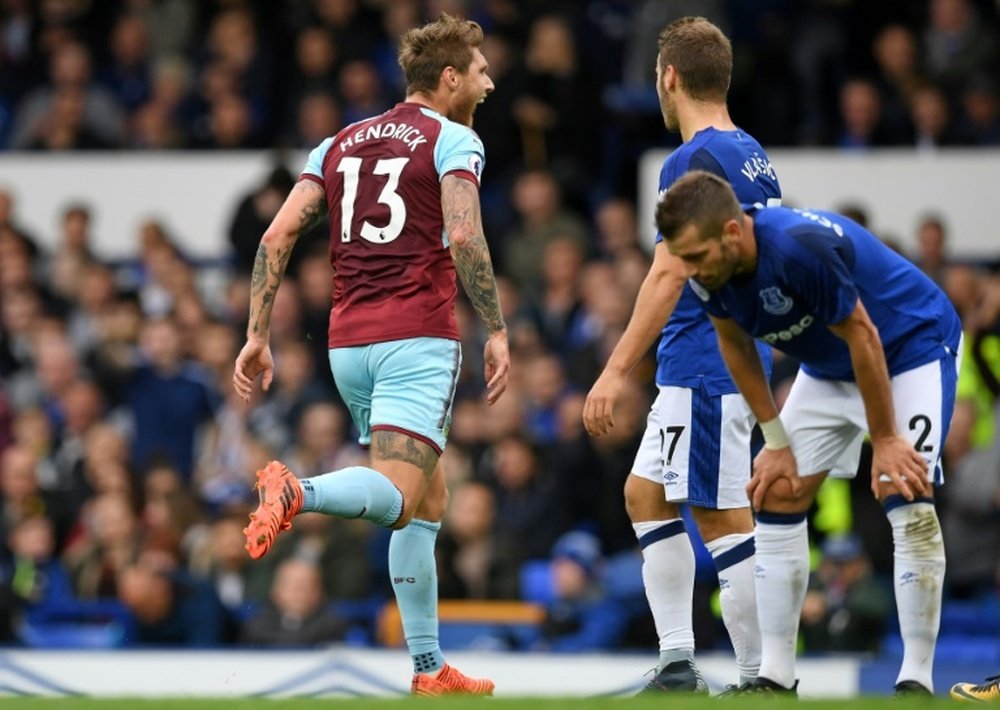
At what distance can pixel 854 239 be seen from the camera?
23.8ft

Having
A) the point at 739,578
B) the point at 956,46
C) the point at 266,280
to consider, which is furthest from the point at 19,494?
the point at 956,46

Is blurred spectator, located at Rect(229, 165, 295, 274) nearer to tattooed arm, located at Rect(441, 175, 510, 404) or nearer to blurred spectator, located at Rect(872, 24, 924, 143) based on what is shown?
blurred spectator, located at Rect(872, 24, 924, 143)

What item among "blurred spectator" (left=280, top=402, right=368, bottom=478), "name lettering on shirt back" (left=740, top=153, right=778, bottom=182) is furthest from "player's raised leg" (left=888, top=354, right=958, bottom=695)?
"blurred spectator" (left=280, top=402, right=368, bottom=478)

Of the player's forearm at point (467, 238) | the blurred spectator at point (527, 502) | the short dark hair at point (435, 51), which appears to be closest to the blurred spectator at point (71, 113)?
the blurred spectator at point (527, 502)

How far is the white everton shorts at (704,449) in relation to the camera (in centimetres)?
785

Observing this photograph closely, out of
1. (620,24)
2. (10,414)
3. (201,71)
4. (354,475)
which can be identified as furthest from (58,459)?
(354,475)

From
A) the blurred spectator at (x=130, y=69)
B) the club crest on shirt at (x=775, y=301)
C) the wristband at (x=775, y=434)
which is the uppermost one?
the blurred spectator at (x=130, y=69)

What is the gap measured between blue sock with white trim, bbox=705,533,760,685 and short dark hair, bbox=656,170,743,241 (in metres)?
1.60

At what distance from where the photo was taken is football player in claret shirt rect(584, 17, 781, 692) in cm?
780

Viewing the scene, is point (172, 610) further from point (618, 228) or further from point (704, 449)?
point (704, 449)

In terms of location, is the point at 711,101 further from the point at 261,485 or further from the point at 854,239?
the point at 261,485

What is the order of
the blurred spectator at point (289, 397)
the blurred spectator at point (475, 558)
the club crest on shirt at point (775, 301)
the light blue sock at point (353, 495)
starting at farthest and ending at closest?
the blurred spectator at point (289, 397) < the blurred spectator at point (475, 558) < the light blue sock at point (353, 495) < the club crest on shirt at point (775, 301)

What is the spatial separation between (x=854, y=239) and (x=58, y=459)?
28.7 feet

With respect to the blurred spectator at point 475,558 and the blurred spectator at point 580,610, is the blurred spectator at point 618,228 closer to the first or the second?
the blurred spectator at point 475,558
